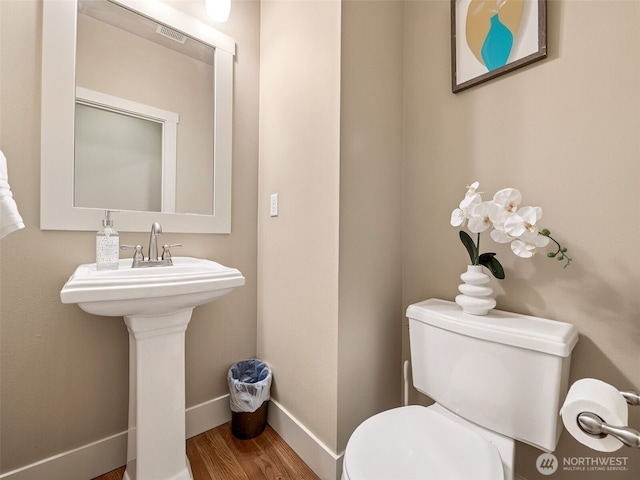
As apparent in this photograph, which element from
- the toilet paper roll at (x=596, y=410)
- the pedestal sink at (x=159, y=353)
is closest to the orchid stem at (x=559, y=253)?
the toilet paper roll at (x=596, y=410)

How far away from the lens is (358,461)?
2.21 feet

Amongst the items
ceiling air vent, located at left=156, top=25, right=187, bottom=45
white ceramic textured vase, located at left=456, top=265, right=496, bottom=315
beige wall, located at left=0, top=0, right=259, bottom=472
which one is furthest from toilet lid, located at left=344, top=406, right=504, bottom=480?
ceiling air vent, located at left=156, top=25, right=187, bottom=45

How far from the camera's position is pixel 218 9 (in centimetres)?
133

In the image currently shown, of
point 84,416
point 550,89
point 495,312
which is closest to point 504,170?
point 550,89

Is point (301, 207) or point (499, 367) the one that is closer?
point (499, 367)

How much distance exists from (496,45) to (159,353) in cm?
162

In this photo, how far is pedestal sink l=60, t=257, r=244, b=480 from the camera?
849mm

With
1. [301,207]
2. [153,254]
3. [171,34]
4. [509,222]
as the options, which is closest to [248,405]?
[153,254]

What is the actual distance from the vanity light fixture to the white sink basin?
1226 mm

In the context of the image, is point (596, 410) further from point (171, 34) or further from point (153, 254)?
point (171, 34)

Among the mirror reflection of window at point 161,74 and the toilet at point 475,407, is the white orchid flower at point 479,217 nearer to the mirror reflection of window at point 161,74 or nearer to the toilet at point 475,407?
the toilet at point 475,407

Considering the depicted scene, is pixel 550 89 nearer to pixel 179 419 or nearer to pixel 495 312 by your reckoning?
pixel 495 312

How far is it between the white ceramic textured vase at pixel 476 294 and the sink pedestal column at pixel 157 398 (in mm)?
978

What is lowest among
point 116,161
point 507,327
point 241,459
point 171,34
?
point 241,459
